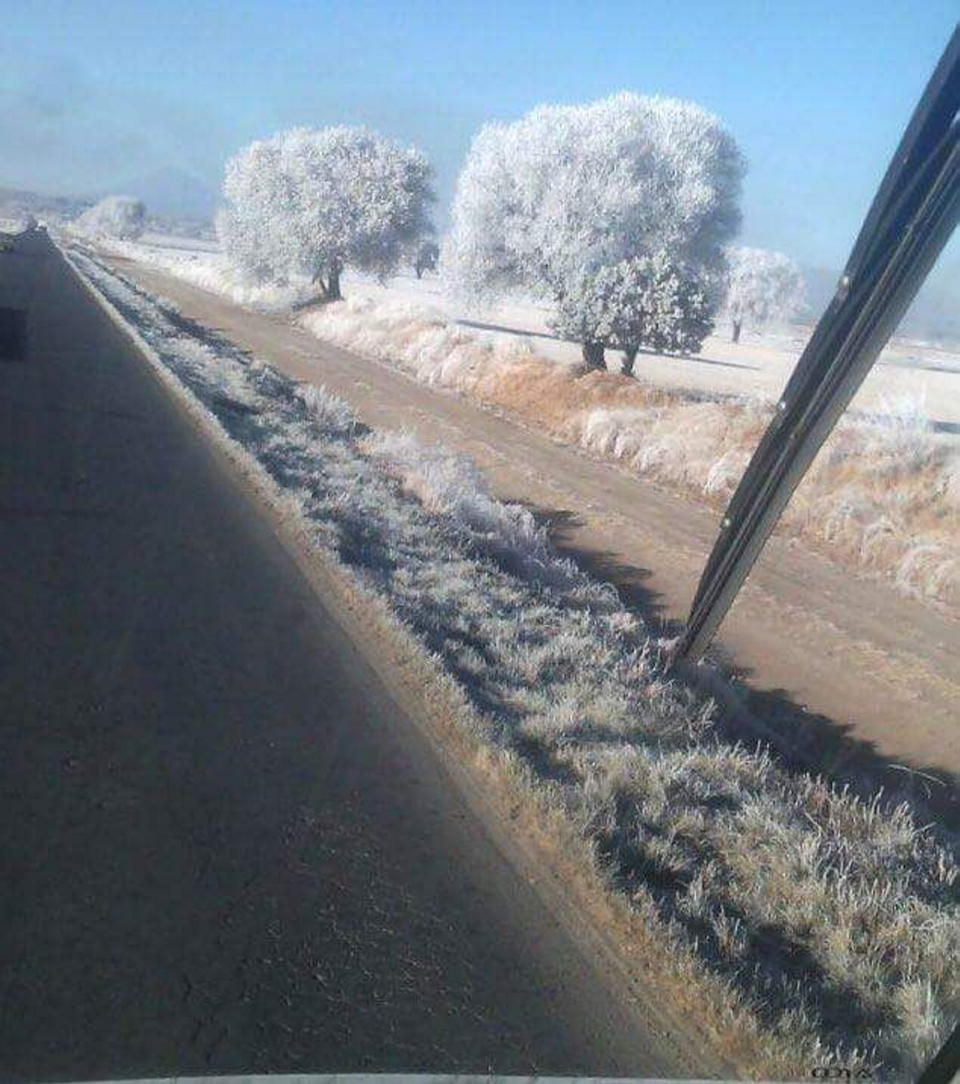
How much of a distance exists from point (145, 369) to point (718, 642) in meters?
14.6

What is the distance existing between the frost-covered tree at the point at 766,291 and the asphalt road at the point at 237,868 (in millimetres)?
66860

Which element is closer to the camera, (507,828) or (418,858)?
(418,858)

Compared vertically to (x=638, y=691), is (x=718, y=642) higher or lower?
lower

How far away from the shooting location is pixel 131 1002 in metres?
4.08

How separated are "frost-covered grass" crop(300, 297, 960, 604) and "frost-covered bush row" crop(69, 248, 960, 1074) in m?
8.91

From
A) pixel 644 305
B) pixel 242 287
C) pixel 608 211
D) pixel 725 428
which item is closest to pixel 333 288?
pixel 242 287

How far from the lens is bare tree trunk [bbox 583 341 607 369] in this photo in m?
37.7

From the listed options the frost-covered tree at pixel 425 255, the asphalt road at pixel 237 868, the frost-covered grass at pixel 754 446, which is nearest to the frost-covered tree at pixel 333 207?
the frost-covered tree at pixel 425 255

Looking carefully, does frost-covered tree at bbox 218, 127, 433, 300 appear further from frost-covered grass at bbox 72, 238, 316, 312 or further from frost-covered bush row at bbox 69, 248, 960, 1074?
frost-covered bush row at bbox 69, 248, 960, 1074

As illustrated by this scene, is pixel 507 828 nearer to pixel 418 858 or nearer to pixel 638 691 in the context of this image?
pixel 418 858

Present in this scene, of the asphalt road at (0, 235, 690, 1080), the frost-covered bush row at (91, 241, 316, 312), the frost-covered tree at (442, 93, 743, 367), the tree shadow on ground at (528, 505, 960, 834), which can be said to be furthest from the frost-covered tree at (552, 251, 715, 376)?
the frost-covered bush row at (91, 241, 316, 312)

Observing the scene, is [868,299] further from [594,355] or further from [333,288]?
[333,288]

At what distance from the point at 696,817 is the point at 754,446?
2009 centimetres

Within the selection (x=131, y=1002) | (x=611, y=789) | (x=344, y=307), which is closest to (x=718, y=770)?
(x=611, y=789)
